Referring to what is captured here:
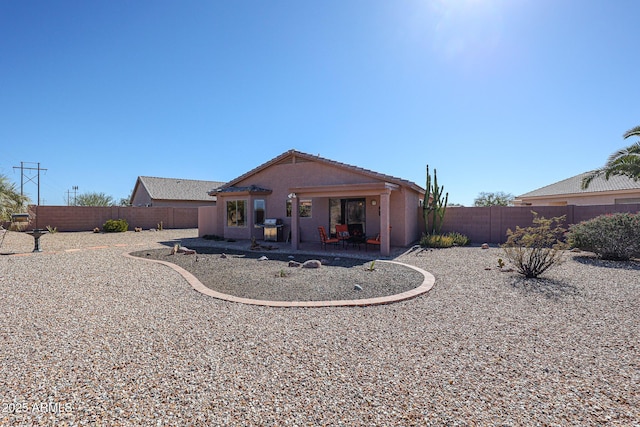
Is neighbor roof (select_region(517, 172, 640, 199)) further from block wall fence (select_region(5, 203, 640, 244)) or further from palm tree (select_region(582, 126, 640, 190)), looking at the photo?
block wall fence (select_region(5, 203, 640, 244))

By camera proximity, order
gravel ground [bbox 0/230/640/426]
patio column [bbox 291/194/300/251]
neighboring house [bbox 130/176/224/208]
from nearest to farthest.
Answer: gravel ground [bbox 0/230/640/426], patio column [bbox 291/194/300/251], neighboring house [bbox 130/176/224/208]

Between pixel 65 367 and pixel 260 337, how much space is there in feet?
6.97

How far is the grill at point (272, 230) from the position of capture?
627 inches

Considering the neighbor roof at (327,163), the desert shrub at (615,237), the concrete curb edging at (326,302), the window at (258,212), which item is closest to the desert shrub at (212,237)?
the window at (258,212)

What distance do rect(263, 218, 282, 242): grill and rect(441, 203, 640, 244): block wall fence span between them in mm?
9061

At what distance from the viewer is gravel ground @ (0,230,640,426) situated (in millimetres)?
2541

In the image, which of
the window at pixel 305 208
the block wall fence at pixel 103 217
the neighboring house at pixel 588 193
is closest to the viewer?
the window at pixel 305 208

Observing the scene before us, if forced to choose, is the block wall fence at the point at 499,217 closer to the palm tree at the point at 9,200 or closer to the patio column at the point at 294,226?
the patio column at the point at 294,226

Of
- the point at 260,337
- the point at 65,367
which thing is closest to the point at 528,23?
the point at 260,337

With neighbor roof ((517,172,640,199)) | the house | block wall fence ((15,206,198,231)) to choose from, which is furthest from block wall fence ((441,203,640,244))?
block wall fence ((15,206,198,231))

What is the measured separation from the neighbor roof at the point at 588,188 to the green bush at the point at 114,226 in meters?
33.7

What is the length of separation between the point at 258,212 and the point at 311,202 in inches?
133

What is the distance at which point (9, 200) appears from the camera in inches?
600

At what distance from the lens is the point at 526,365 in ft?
11.0
